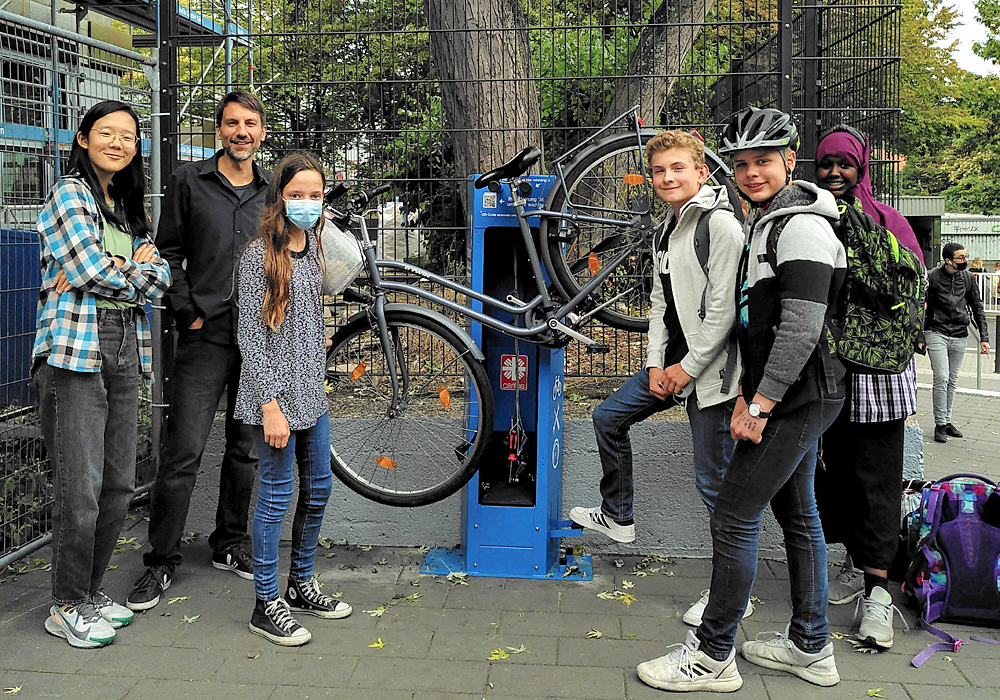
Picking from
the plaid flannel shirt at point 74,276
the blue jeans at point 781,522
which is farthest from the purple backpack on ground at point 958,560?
the plaid flannel shirt at point 74,276

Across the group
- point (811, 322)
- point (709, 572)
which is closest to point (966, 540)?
point (709, 572)

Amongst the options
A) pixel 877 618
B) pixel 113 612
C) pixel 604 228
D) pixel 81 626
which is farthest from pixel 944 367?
pixel 81 626

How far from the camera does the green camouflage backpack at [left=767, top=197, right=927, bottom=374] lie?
3.54m

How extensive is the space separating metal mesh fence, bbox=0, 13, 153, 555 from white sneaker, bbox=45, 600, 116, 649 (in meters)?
0.75

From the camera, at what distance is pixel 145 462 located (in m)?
5.46

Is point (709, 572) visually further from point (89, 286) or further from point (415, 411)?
point (89, 286)

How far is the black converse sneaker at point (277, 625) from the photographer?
393 cm

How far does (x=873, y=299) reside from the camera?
3.60 metres

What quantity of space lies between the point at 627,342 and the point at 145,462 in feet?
9.31

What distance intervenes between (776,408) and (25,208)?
3.54 meters

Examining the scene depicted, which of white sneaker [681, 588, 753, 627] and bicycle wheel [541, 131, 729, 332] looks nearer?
white sneaker [681, 588, 753, 627]

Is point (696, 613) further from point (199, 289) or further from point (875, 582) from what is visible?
point (199, 289)

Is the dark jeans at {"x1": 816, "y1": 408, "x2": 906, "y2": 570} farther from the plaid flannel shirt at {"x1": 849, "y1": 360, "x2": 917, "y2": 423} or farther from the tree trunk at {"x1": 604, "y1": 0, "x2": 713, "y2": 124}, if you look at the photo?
the tree trunk at {"x1": 604, "y1": 0, "x2": 713, "y2": 124}

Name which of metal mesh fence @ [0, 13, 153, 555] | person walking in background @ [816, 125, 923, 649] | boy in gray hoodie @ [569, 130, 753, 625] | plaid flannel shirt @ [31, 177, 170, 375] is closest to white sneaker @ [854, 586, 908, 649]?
person walking in background @ [816, 125, 923, 649]
